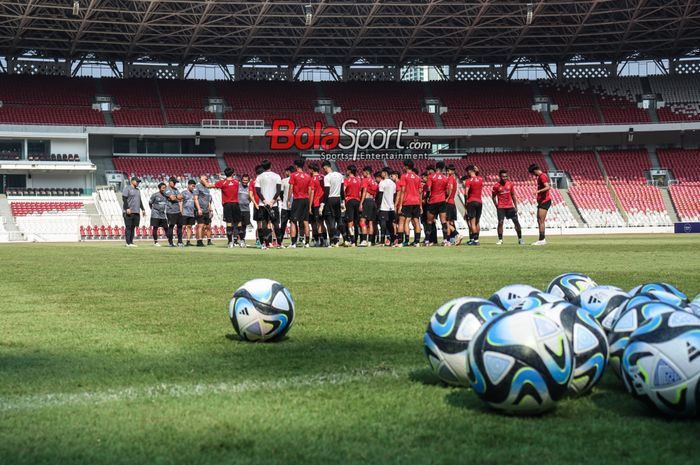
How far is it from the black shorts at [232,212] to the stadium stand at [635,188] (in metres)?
31.5

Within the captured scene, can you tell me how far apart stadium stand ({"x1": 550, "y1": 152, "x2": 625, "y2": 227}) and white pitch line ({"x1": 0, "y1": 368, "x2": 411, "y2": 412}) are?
44.8 metres

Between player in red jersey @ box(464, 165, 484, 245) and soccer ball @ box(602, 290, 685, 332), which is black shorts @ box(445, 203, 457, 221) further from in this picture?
soccer ball @ box(602, 290, 685, 332)

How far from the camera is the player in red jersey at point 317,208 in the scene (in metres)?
20.8

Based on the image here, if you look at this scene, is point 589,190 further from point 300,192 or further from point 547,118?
point 300,192

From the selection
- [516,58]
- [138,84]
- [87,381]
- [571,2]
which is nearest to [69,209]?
[138,84]

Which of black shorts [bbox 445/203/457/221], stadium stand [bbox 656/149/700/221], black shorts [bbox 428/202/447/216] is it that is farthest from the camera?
stadium stand [bbox 656/149/700/221]

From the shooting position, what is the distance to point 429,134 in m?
55.1

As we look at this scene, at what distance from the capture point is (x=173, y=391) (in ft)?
14.2

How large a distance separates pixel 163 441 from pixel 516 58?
192ft

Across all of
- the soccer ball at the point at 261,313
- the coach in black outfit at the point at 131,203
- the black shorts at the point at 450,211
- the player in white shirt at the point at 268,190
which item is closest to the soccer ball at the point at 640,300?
the soccer ball at the point at 261,313

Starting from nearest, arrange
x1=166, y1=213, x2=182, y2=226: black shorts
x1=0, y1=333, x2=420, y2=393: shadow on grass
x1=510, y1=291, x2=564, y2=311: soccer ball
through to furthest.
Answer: x1=510, y1=291, x2=564, y2=311: soccer ball, x1=0, y1=333, x2=420, y2=393: shadow on grass, x1=166, y1=213, x2=182, y2=226: black shorts

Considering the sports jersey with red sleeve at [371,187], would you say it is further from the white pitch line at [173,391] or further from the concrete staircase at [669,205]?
the concrete staircase at [669,205]

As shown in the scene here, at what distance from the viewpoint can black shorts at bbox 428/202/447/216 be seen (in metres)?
21.8

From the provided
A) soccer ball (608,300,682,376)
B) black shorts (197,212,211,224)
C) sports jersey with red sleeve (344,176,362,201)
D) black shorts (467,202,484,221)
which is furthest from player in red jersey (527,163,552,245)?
soccer ball (608,300,682,376)
